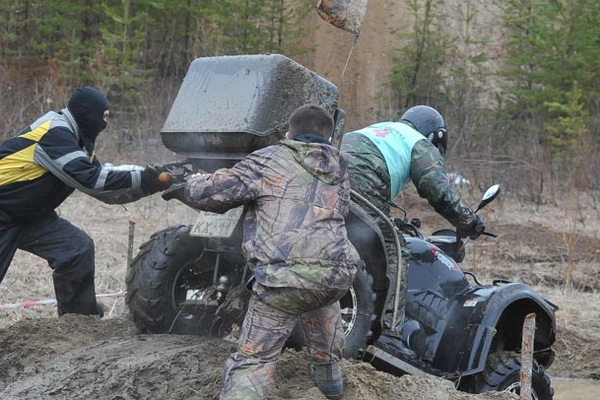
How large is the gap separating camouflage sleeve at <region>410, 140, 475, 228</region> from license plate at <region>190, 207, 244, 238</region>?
1.39 metres

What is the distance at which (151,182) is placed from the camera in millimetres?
5977

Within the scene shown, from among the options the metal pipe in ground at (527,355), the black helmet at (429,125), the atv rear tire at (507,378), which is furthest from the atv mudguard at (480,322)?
the metal pipe in ground at (527,355)

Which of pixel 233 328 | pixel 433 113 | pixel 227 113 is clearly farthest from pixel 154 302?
pixel 433 113

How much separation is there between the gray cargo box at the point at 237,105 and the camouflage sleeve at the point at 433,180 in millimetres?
735

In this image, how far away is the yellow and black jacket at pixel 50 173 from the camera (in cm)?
612

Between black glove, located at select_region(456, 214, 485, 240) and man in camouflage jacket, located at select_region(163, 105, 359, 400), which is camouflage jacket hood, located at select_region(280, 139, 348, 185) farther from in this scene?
black glove, located at select_region(456, 214, 485, 240)

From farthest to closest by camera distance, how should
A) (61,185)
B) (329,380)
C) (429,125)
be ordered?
(61,185), (429,125), (329,380)

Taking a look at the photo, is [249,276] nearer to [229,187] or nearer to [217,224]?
[217,224]

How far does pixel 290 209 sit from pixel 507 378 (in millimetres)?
2368

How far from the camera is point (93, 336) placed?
6051 millimetres

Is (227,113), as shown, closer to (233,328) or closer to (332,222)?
(332,222)

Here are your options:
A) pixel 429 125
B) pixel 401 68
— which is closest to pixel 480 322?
pixel 429 125

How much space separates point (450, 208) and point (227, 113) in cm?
171

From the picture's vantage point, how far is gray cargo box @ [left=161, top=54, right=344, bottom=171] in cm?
509
